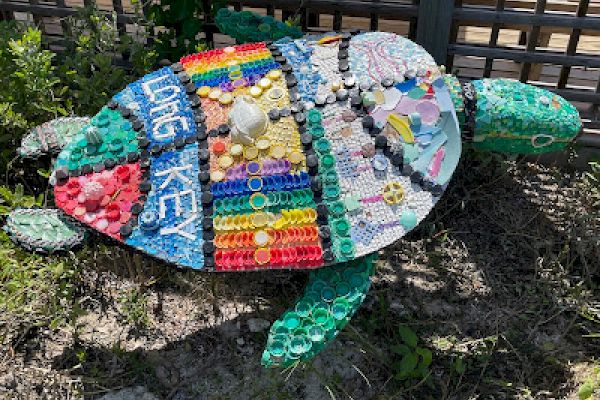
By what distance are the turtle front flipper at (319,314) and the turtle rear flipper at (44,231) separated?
2.37ft

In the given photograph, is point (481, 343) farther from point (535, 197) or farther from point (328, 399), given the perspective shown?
point (535, 197)

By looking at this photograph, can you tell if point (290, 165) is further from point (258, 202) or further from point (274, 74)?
point (274, 74)

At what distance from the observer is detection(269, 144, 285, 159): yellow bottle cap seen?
2.24 meters

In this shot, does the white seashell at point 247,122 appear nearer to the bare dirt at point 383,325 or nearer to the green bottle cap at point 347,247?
the green bottle cap at point 347,247

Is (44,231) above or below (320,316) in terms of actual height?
above

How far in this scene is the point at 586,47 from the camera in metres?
4.36

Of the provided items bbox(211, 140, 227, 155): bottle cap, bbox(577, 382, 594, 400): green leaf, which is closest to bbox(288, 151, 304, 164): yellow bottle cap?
bbox(211, 140, 227, 155): bottle cap

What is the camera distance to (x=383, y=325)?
2783 mm

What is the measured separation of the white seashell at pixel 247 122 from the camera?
87.9 inches

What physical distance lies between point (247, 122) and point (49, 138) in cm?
76

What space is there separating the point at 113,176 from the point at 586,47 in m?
3.39

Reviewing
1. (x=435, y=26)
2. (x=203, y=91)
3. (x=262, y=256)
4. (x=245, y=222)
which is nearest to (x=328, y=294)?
(x=262, y=256)

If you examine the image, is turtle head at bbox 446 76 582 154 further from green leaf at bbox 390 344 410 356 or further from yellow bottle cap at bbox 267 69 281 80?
green leaf at bbox 390 344 410 356

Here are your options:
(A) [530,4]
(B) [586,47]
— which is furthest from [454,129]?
(B) [586,47]
